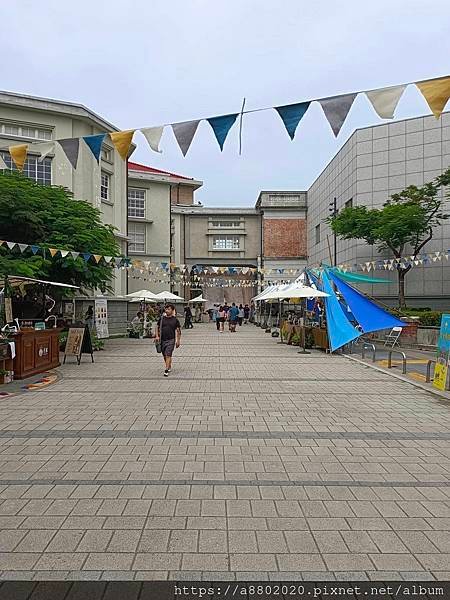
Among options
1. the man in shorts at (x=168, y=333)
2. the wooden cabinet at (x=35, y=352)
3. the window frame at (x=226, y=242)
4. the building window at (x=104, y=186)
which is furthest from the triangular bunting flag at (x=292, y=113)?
the window frame at (x=226, y=242)

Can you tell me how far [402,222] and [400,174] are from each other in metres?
6.02

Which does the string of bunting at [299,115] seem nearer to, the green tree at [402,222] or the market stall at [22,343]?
the market stall at [22,343]

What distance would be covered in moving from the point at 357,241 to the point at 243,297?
24535 mm

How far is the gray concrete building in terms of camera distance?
28766mm

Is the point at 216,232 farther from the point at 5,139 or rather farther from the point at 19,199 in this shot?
the point at 19,199

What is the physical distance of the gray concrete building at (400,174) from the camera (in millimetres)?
28766

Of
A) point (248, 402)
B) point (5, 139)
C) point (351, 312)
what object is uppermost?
Answer: point (5, 139)

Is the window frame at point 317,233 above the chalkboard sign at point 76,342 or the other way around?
above

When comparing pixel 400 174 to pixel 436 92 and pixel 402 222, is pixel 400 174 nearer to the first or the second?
pixel 402 222

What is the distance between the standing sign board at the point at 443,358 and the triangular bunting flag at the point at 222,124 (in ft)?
18.6

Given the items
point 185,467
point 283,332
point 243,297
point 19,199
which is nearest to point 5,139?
point 19,199

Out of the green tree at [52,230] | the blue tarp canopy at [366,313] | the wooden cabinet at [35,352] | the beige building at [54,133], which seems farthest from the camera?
the beige building at [54,133]

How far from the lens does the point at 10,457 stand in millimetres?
→ 6082

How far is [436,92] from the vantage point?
25.3ft
